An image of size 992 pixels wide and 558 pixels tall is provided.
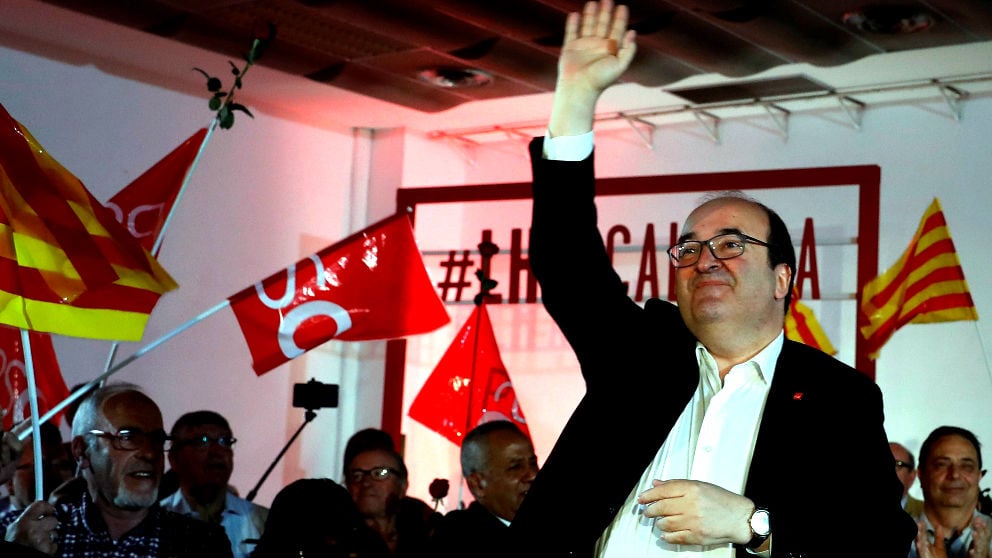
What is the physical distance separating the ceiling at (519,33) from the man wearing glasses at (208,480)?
7.68 feet

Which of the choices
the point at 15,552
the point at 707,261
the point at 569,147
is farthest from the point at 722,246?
the point at 15,552

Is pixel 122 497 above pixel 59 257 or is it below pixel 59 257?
below

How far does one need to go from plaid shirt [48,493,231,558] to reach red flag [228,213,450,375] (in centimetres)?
127

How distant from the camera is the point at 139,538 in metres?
3.77

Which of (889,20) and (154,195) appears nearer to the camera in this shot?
(154,195)

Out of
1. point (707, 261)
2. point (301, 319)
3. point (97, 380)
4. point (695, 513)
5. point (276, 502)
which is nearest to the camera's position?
point (695, 513)

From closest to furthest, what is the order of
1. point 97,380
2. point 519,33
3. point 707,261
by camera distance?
point 707,261 < point 97,380 < point 519,33

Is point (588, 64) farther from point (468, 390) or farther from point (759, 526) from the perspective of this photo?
point (468, 390)

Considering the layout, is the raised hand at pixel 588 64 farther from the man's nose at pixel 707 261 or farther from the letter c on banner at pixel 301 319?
the letter c on banner at pixel 301 319

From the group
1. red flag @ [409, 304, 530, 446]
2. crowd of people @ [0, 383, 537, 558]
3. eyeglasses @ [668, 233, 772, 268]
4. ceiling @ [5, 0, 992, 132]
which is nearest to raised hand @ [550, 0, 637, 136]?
eyeglasses @ [668, 233, 772, 268]

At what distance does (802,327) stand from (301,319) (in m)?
2.77

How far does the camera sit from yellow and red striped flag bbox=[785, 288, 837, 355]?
21.7ft

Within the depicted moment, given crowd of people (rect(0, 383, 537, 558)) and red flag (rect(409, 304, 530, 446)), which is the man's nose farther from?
red flag (rect(409, 304, 530, 446))

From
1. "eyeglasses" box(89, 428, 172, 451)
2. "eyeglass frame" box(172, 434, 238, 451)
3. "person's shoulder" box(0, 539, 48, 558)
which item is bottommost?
"person's shoulder" box(0, 539, 48, 558)
